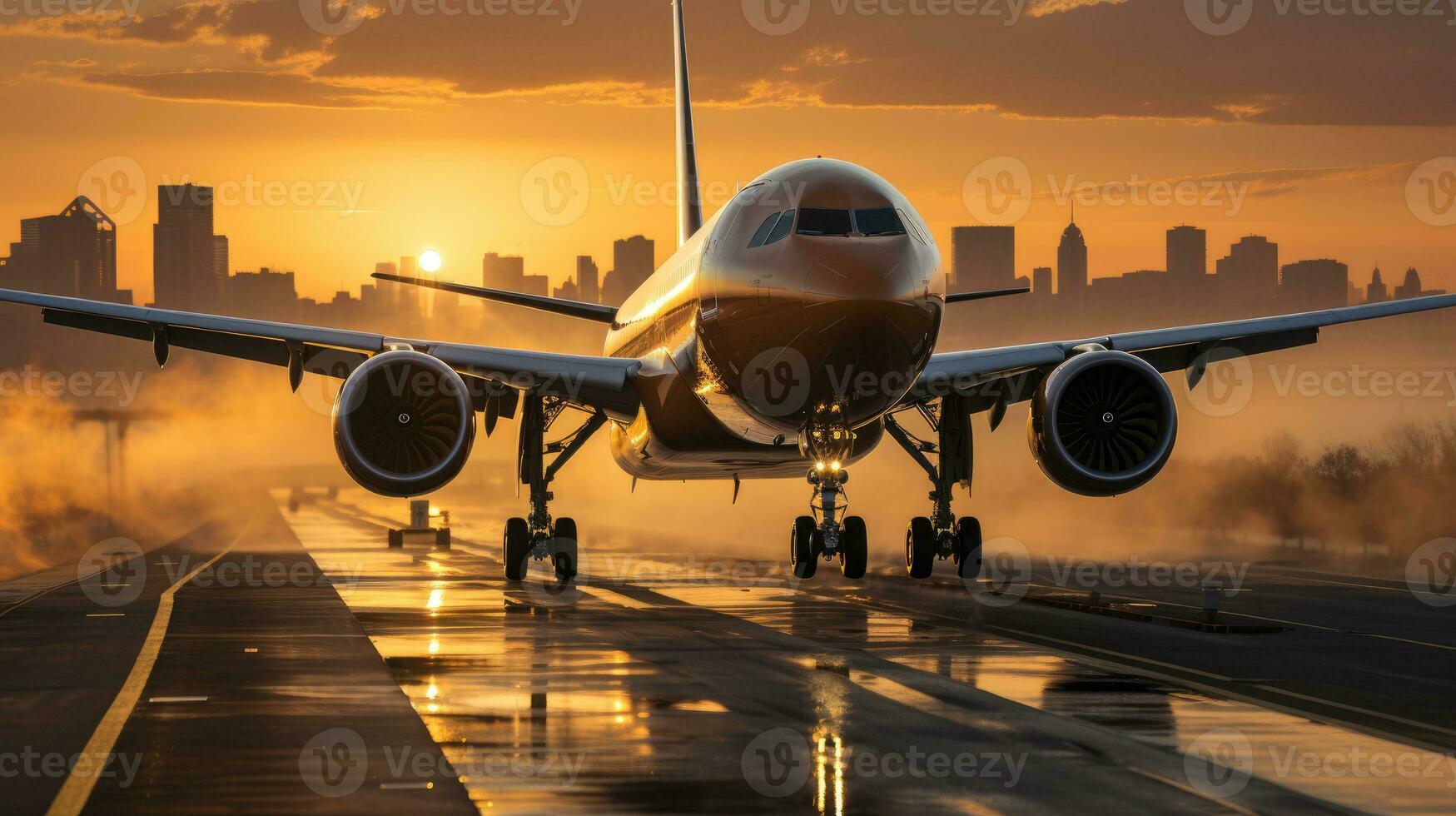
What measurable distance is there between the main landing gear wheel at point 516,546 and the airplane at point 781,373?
0.05 meters

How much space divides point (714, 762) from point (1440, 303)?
22.8 m

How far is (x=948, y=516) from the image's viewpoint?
2962cm

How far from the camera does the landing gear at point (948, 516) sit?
29.5 meters

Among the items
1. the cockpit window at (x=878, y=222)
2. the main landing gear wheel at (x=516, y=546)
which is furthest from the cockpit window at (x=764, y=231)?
the main landing gear wheel at (x=516, y=546)

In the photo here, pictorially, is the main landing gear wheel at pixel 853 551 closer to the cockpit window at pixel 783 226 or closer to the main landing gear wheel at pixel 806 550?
the main landing gear wheel at pixel 806 550

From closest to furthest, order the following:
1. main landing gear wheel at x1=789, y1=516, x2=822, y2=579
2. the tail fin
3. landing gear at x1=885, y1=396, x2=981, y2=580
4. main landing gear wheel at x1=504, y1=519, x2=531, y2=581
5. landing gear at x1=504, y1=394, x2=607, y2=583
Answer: main landing gear wheel at x1=789, y1=516, x2=822, y2=579
landing gear at x1=885, y1=396, x2=981, y2=580
landing gear at x1=504, y1=394, x2=607, y2=583
main landing gear wheel at x1=504, y1=519, x2=531, y2=581
the tail fin

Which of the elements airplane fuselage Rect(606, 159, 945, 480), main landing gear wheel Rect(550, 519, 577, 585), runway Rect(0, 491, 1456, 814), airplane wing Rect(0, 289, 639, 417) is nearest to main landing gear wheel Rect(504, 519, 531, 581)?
main landing gear wheel Rect(550, 519, 577, 585)

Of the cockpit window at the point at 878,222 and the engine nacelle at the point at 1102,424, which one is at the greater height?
the cockpit window at the point at 878,222

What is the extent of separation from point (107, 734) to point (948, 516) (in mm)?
18201

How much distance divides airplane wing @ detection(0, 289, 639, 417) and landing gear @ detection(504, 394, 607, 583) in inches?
48.2

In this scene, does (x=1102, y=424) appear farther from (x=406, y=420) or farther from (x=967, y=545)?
(x=406, y=420)

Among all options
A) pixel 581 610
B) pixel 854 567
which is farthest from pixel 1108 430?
pixel 581 610

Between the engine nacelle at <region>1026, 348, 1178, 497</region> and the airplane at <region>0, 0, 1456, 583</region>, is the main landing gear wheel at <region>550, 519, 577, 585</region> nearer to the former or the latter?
the airplane at <region>0, 0, 1456, 583</region>

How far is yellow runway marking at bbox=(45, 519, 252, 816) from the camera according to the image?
1136cm
